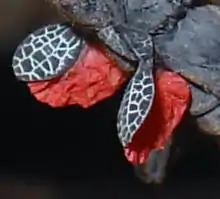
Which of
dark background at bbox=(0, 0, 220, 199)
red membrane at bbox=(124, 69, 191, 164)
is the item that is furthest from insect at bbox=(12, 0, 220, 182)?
dark background at bbox=(0, 0, 220, 199)

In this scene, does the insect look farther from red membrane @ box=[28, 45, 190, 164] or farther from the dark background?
the dark background

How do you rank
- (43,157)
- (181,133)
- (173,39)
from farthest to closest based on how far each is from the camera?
1. (43,157)
2. (181,133)
3. (173,39)

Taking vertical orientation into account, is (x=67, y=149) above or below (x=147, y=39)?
below

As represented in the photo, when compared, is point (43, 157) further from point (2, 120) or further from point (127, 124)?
point (127, 124)

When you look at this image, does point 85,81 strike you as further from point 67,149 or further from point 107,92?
point 67,149

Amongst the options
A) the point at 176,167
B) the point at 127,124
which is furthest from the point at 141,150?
the point at 176,167

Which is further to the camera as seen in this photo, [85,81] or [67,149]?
[67,149]

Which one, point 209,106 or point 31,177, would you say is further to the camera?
point 31,177

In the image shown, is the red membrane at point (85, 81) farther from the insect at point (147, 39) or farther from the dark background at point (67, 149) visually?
the dark background at point (67, 149)

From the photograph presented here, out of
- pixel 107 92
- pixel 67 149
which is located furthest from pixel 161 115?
pixel 67 149
